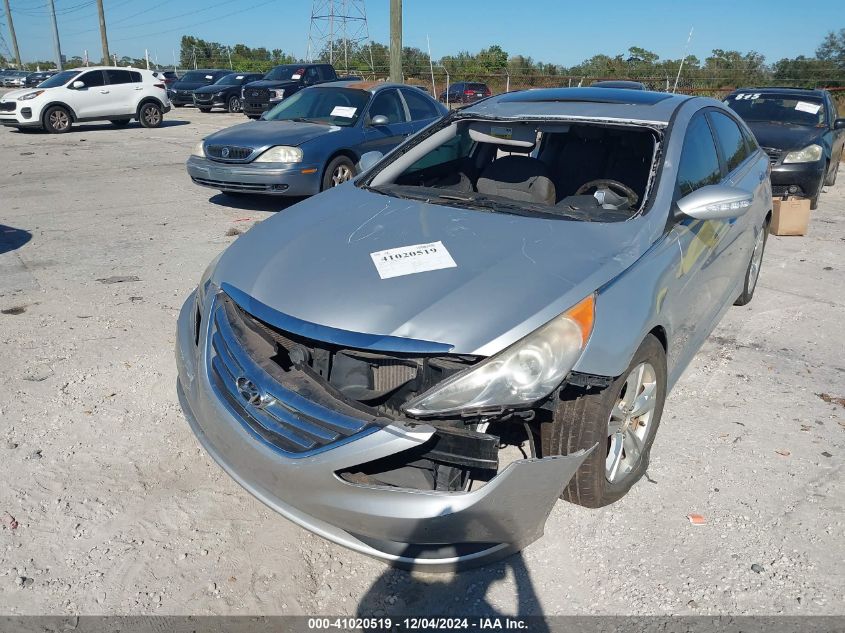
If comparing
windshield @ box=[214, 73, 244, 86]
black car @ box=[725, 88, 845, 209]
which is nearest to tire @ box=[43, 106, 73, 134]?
windshield @ box=[214, 73, 244, 86]

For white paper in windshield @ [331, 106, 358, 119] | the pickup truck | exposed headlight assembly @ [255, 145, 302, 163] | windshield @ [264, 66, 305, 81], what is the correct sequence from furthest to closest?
windshield @ [264, 66, 305, 81] < the pickup truck < white paper in windshield @ [331, 106, 358, 119] < exposed headlight assembly @ [255, 145, 302, 163]

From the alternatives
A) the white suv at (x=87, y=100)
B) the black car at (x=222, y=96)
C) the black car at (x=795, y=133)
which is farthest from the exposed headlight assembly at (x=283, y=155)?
the black car at (x=222, y=96)

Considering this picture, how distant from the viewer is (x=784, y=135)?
9375 millimetres

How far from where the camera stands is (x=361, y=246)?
3.04 m

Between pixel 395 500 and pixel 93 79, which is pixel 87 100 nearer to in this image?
pixel 93 79

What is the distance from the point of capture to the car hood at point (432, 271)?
2.47m

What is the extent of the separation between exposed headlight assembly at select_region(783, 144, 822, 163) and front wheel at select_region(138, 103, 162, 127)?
15212 mm

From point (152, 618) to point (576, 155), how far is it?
3202 mm

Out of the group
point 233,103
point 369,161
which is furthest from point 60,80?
point 369,161

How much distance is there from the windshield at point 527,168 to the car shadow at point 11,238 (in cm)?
450

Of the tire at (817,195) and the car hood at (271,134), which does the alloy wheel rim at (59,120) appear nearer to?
the car hood at (271,134)

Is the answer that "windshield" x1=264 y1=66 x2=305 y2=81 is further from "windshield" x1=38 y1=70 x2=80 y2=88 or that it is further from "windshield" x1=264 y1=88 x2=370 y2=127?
"windshield" x1=264 y1=88 x2=370 y2=127

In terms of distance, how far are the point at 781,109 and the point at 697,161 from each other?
7.92 m

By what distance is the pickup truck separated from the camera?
20.0 meters
